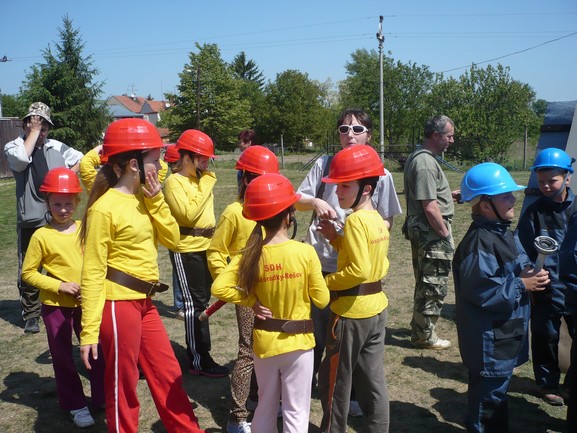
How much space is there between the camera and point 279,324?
3.15 m

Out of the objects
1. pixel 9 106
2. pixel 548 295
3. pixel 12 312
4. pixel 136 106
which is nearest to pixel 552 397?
pixel 548 295

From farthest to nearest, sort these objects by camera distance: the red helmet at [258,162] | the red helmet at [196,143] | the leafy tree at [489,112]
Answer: the leafy tree at [489,112] < the red helmet at [196,143] < the red helmet at [258,162]

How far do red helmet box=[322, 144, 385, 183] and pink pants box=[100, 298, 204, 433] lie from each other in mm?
1505

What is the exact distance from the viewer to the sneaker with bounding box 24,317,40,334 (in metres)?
6.28

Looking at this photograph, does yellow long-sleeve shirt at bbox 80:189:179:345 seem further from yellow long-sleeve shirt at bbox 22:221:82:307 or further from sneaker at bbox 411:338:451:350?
sneaker at bbox 411:338:451:350

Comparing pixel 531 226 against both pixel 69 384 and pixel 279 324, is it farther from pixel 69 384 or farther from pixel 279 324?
pixel 69 384

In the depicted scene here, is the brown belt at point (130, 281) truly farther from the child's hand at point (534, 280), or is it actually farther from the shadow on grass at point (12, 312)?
the shadow on grass at point (12, 312)

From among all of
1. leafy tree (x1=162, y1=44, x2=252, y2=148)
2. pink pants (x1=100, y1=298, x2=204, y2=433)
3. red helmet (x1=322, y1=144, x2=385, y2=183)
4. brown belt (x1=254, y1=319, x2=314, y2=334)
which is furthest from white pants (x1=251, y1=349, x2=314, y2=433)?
leafy tree (x1=162, y1=44, x2=252, y2=148)

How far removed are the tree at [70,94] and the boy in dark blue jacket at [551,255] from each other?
38.4 metres

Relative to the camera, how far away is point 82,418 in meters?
4.15

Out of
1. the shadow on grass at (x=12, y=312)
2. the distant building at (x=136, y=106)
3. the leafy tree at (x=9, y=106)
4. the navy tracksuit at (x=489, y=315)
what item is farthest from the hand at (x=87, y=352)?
the distant building at (x=136, y=106)

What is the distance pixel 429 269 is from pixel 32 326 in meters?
4.53

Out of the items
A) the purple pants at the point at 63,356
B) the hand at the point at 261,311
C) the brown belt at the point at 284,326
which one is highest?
the hand at the point at 261,311

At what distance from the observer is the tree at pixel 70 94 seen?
128ft
